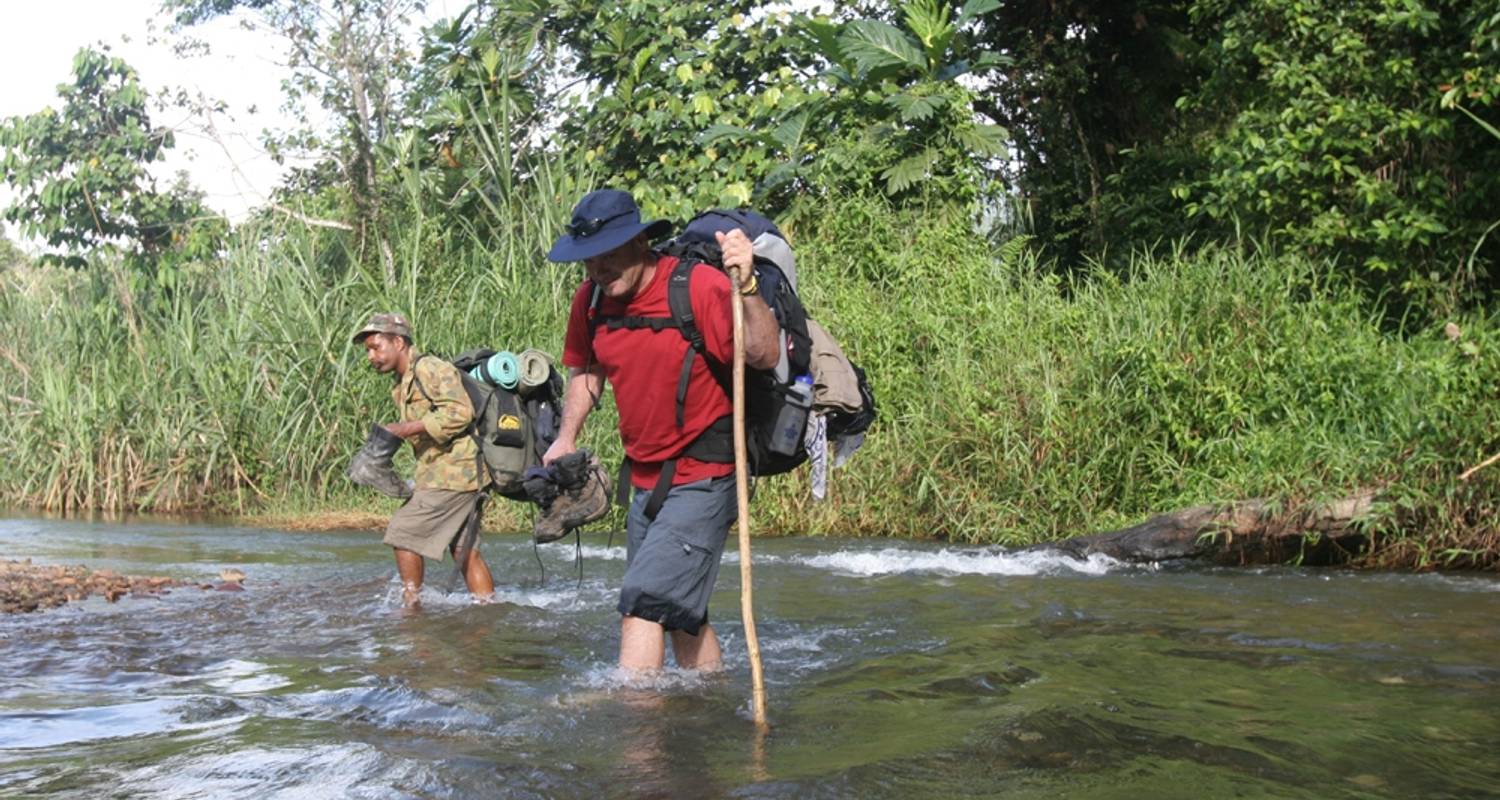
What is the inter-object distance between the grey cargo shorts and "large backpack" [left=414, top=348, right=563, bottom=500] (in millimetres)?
2735

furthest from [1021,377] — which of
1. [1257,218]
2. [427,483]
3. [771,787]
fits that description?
[771,787]

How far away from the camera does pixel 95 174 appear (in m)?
17.6

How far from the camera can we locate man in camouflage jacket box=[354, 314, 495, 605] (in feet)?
25.6

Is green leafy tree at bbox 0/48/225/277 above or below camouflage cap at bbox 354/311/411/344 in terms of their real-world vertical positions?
above

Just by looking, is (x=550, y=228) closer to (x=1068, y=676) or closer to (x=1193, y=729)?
(x=1068, y=676)

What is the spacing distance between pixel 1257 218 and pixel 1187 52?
3365mm

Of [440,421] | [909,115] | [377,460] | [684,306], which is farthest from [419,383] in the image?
[909,115]

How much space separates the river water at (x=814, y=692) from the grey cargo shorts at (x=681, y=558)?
1.29 ft

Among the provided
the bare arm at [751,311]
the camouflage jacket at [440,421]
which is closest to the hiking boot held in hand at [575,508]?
Result: the camouflage jacket at [440,421]

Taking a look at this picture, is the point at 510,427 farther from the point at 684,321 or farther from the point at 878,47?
the point at 878,47

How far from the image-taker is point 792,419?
5191mm

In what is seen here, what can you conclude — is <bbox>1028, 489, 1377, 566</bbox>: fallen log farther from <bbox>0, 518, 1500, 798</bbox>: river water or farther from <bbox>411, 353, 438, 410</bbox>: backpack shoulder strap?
<bbox>411, 353, 438, 410</bbox>: backpack shoulder strap

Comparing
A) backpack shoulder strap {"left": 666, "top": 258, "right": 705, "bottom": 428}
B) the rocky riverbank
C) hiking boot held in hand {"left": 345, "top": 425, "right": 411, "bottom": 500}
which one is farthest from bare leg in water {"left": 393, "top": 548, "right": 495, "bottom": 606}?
backpack shoulder strap {"left": 666, "top": 258, "right": 705, "bottom": 428}

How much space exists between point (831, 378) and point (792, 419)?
10.0 inches
